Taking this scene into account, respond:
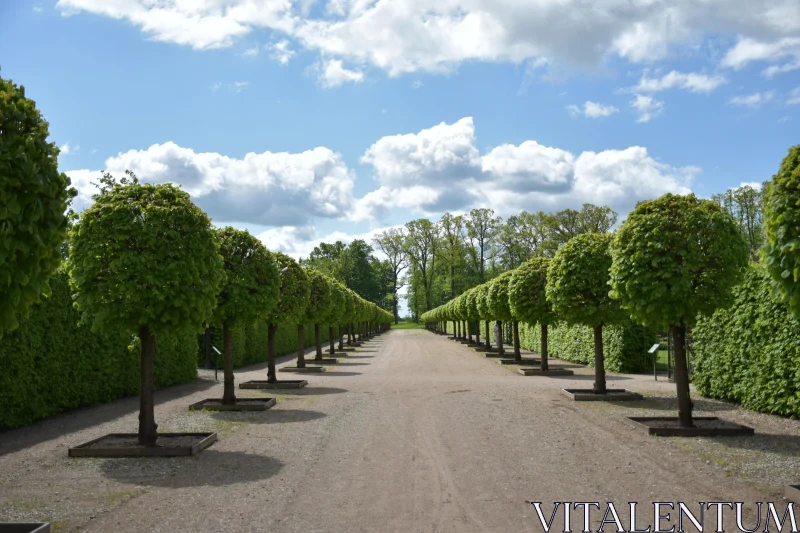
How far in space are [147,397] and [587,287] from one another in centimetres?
1012

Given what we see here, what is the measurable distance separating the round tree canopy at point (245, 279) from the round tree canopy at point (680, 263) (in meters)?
7.43

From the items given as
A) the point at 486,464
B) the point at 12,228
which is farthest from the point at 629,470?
the point at 12,228

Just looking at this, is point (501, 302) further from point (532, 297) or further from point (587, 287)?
point (587, 287)

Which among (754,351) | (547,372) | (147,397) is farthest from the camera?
(547,372)

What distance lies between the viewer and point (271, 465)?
8219 millimetres

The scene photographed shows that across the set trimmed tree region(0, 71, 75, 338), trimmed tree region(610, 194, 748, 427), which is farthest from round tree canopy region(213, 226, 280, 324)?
trimmed tree region(0, 71, 75, 338)

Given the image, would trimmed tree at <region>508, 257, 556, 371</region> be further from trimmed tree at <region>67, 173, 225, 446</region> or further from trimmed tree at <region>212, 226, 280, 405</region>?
trimmed tree at <region>67, 173, 225, 446</region>

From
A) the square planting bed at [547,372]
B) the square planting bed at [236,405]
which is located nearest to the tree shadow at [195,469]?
the square planting bed at [236,405]

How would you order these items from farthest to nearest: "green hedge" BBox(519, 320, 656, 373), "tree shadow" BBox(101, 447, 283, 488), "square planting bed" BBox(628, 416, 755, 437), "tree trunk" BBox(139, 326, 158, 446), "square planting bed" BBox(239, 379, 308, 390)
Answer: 1. "green hedge" BBox(519, 320, 656, 373)
2. "square planting bed" BBox(239, 379, 308, 390)
3. "square planting bed" BBox(628, 416, 755, 437)
4. "tree trunk" BBox(139, 326, 158, 446)
5. "tree shadow" BBox(101, 447, 283, 488)

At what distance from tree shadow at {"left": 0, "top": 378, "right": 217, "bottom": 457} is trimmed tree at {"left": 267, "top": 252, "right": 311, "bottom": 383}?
2.62m

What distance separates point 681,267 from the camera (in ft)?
32.9

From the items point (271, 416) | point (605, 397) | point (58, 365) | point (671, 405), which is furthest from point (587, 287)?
point (58, 365)

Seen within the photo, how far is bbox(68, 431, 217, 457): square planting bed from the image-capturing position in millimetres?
8727

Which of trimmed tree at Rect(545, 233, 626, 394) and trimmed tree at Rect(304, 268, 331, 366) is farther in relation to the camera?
trimmed tree at Rect(304, 268, 331, 366)
